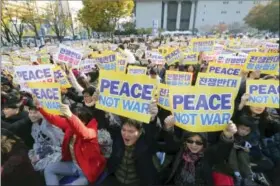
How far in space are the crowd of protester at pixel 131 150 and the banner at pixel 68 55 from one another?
88.7 inches

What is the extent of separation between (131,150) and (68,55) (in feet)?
11.9

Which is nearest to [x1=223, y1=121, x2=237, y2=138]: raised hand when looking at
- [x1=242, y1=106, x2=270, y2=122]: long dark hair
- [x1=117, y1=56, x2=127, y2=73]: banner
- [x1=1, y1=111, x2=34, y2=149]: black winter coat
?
[x1=242, y1=106, x2=270, y2=122]: long dark hair

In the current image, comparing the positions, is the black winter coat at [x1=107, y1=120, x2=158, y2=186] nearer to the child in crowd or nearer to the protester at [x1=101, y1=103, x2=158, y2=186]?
the protester at [x1=101, y1=103, x2=158, y2=186]

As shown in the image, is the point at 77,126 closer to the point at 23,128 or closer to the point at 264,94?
the point at 23,128

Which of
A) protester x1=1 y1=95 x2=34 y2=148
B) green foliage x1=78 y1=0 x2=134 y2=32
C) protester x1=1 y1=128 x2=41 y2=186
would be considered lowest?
protester x1=1 y1=128 x2=41 y2=186

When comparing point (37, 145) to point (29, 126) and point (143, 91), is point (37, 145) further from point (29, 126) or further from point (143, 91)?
point (143, 91)

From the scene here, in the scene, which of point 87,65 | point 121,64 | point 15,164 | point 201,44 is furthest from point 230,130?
point 201,44

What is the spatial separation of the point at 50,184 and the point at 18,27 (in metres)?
29.3

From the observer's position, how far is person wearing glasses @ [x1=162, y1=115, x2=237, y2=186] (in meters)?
2.63

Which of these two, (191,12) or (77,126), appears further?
(191,12)

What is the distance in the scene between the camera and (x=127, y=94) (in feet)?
9.98

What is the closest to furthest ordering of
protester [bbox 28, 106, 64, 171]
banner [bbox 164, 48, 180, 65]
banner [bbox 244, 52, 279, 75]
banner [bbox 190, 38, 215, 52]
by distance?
1. protester [bbox 28, 106, 64, 171]
2. banner [bbox 244, 52, 279, 75]
3. banner [bbox 164, 48, 180, 65]
4. banner [bbox 190, 38, 215, 52]

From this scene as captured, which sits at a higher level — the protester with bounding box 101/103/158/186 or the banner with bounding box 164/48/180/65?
the banner with bounding box 164/48/180/65

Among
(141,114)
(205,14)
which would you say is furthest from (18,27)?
(205,14)
